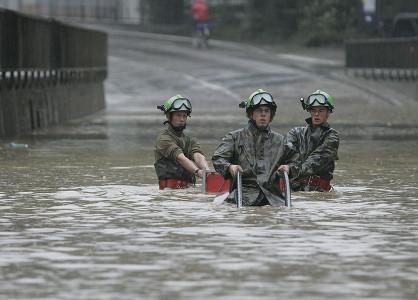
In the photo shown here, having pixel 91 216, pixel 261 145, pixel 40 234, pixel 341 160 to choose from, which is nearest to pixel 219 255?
pixel 40 234

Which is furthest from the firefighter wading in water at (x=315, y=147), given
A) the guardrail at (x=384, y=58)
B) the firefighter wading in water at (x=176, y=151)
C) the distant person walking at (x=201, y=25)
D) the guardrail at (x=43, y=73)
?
the distant person walking at (x=201, y=25)

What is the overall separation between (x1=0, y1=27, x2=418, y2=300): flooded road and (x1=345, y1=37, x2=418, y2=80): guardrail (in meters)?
21.2

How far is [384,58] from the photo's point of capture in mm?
49188

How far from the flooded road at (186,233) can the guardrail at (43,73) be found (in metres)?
3.31

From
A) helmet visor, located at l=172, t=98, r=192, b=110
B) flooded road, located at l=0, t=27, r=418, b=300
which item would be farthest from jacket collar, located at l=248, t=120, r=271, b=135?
helmet visor, located at l=172, t=98, r=192, b=110

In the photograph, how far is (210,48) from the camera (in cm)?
6222

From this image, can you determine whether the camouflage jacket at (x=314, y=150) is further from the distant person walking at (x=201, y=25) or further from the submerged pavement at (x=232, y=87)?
the distant person walking at (x=201, y=25)

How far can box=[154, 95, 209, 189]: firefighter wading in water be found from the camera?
55.1 ft

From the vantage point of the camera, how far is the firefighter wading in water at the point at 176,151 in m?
16.8

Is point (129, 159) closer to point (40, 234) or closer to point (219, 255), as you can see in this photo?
point (40, 234)

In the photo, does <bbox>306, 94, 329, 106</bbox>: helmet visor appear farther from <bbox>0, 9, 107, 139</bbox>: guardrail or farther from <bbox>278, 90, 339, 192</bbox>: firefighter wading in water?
<bbox>0, 9, 107, 139</bbox>: guardrail

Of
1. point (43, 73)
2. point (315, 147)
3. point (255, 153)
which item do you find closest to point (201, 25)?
point (43, 73)

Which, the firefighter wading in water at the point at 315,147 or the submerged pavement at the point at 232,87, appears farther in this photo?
the submerged pavement at the point at 232,87

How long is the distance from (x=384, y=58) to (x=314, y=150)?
108ft
